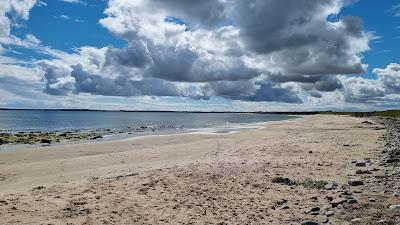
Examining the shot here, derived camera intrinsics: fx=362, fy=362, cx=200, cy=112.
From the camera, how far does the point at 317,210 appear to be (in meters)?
10.5

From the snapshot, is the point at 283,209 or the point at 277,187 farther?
the point at 277,187

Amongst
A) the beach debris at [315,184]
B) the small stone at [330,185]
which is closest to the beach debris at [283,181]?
the beach debris at [315,184]

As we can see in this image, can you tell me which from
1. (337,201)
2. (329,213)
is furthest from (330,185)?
(329,213)

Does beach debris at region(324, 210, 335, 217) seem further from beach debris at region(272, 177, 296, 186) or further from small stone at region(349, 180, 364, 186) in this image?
beach debris at region(272, 177, 296, 186)

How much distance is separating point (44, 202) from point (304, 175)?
10.5 m

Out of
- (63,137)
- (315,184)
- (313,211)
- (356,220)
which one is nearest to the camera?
(356,220)

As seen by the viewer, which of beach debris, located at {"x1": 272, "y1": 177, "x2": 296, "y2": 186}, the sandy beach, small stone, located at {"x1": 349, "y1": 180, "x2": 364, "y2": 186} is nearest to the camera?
the sandy beach

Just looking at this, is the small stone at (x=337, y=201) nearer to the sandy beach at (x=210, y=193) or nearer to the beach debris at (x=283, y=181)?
the sandy beach at (x=210, y=193)

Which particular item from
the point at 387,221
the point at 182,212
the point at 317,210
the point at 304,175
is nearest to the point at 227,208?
the point at 182,212

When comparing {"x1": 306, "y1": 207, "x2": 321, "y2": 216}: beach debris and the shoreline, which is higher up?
{"x1": 306, "y1": 207, "x2": 321, "y2": 216}: beach debris

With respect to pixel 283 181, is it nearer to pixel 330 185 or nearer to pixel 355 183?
pixel 330 185

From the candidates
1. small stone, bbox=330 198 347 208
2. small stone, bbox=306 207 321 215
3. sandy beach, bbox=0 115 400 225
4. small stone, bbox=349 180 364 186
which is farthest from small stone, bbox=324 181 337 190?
small stone, bbox=306 207 321 215

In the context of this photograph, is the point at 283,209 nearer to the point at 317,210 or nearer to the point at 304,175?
the point at 317,210

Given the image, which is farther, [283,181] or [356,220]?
[283,181]
